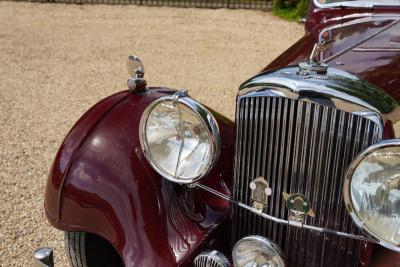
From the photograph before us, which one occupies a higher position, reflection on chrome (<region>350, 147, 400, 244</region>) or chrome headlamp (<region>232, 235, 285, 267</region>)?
reflection on chrome (<region>350, 147, 400, 244</region>)

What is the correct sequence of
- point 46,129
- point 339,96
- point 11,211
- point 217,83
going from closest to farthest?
point 339,96, point 11,211, point 46,129, point 217,83

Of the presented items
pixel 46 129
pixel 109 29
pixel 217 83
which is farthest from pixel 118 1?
pixel 46 129

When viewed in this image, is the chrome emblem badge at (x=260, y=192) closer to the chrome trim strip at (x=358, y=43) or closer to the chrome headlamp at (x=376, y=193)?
the chrome headlamp at (x=376, y=193)

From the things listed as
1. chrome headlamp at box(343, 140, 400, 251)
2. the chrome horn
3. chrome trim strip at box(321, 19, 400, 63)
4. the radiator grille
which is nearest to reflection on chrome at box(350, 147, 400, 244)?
chrome headlamp at box(343, 140, 400, 251)

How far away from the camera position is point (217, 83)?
6.04m

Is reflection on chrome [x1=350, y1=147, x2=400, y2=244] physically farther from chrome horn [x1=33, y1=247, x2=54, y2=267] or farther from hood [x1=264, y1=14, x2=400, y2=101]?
chrome horn [x1=33, y1=247, x2=54, y2=267]

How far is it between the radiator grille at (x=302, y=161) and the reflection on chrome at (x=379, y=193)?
0.38 ft

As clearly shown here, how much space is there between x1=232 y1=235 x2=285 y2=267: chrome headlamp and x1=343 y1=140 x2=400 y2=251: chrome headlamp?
0.98ft

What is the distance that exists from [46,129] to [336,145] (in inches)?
141

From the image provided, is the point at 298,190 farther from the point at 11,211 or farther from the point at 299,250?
the point at 11,211

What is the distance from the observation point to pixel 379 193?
151cm

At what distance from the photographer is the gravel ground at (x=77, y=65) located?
3.57m

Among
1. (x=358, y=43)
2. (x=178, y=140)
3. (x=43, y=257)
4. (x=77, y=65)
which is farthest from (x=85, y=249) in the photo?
(x=77, y=65)

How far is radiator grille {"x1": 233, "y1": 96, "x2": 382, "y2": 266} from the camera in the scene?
1606 millimetres
